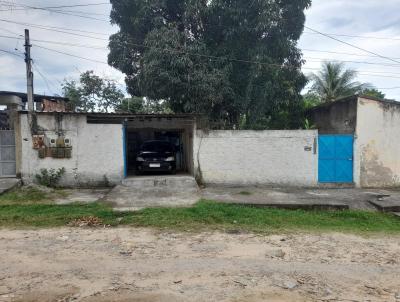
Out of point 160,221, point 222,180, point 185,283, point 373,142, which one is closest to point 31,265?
point 185,283

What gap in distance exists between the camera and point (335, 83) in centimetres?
2167

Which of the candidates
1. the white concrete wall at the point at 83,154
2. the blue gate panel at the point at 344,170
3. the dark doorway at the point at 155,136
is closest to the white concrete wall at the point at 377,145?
the blue gate panel at the point at 344,170

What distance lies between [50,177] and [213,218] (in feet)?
21.0

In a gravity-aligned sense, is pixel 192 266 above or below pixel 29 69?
below

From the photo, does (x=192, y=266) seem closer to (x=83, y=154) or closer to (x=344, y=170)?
(x=83, y=154)

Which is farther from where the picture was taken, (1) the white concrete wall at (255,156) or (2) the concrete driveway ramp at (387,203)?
(1) the white concrete wall at (255,156)

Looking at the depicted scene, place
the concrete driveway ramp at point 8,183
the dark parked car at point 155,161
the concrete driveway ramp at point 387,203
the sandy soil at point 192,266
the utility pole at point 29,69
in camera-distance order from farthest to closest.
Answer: the dark parked car at point 155,161
the utility pole at point 29,69
the concrete driveway ramp at point 8,183
the concrete driveway ramp at point 387,203
the sandy soil at point 192,266

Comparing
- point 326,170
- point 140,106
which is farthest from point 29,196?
point 140,106

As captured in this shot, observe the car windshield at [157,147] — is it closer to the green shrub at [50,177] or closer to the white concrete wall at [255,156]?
the white concrete wall at [255,156]

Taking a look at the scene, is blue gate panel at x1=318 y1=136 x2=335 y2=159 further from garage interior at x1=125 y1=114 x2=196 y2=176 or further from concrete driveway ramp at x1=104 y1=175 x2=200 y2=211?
concrete driveway ramp at x1=104 y1=175 x2=200 y2=211

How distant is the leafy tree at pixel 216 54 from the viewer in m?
14.0

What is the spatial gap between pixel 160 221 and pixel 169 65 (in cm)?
807

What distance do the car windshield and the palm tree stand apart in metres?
12.0

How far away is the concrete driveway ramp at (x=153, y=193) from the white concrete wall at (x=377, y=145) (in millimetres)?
6062
